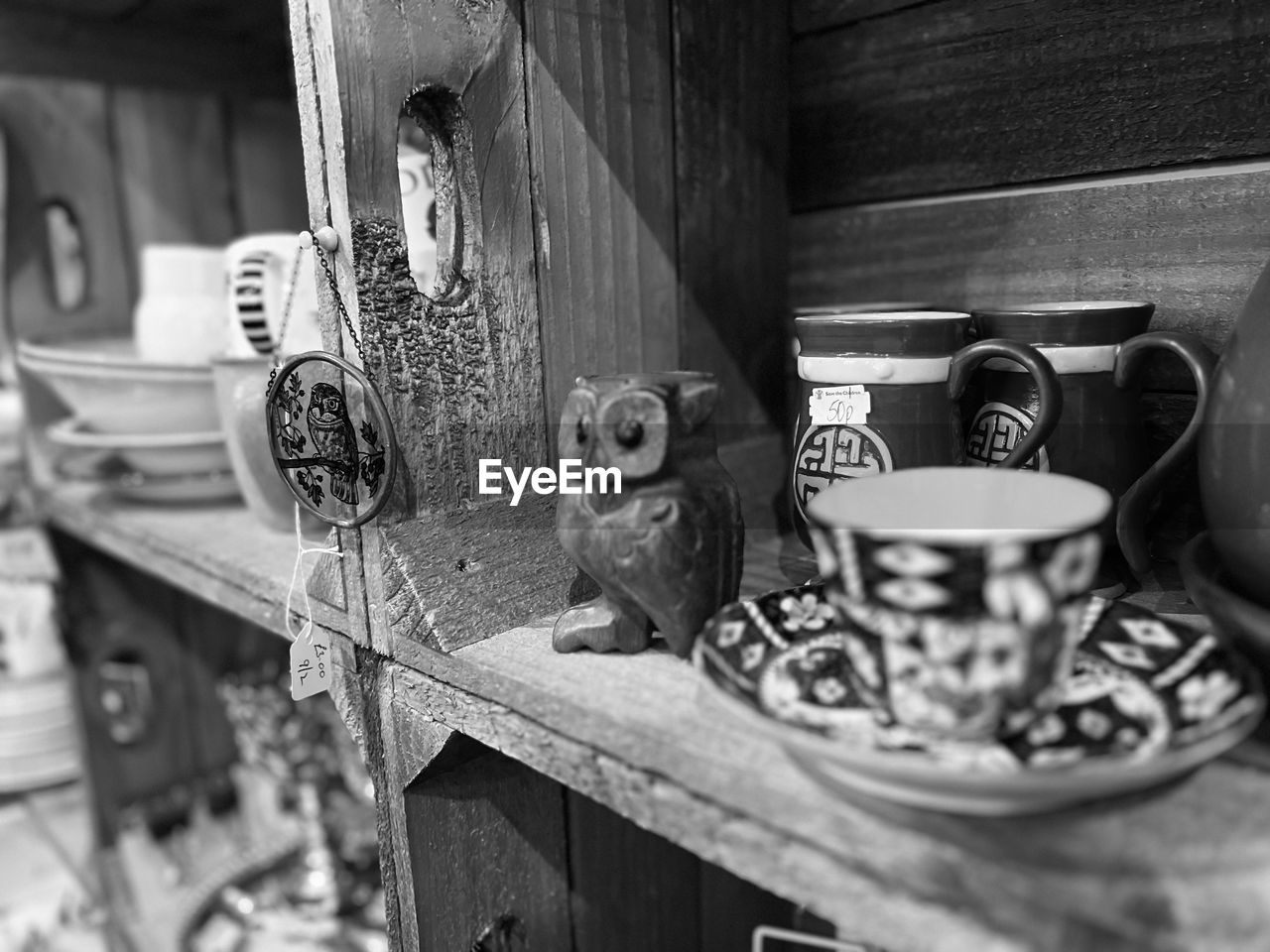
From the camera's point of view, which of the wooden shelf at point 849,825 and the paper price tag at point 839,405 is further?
the paper price tag at point 839,405

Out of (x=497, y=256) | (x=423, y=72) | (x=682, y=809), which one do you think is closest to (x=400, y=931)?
(x=682, y=809)

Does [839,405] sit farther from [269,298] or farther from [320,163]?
[269,298]

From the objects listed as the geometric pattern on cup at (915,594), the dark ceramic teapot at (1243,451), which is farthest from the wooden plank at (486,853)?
the dark ceramic teapot at (1243,451)

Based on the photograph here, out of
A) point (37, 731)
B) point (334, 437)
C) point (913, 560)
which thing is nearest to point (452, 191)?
point (334, 437)

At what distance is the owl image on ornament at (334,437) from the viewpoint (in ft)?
1.94

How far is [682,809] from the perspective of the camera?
45 cm

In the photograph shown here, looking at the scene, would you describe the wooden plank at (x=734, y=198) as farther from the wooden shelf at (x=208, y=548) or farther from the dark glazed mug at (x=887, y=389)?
the wooden shelf at (x=208, y=548)

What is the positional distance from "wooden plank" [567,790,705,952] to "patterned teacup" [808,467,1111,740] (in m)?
0.42

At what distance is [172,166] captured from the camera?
A: 1.25 meters

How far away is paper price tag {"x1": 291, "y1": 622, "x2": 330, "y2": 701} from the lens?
26.0 inches

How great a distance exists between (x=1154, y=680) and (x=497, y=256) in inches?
17.2

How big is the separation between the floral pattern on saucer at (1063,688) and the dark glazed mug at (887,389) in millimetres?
134

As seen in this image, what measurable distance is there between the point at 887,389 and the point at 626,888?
0.48m

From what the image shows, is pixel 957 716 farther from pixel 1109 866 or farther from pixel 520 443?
pixel 520 443
